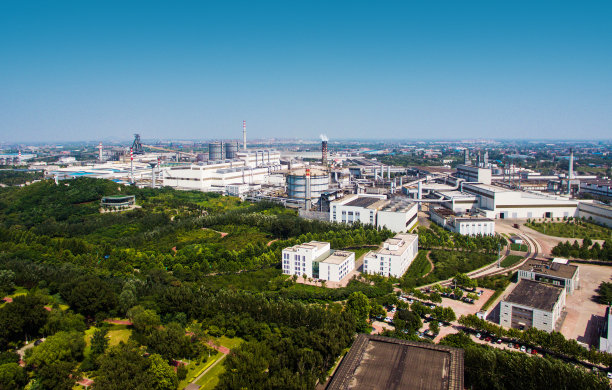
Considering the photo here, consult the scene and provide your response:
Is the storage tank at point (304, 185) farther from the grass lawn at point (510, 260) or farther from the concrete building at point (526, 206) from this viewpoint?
the grass lawn at point (510, 260)

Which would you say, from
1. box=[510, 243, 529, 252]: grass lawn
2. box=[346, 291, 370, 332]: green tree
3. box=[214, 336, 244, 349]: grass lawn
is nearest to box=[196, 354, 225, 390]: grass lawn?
box=[214, 336, 244, 349]: grass lawn

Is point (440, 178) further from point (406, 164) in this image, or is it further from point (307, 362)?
point (307, 362)

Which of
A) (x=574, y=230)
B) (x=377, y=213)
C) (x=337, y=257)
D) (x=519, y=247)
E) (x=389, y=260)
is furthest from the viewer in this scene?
(x=574, y=230)

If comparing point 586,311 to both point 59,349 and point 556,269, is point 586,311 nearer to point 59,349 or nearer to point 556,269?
point 556,269

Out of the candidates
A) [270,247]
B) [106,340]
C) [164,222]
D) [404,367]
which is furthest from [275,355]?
[164,222]

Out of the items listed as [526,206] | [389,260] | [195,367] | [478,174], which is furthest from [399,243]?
[478,174]

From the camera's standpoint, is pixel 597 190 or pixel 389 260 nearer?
pixel 389 260

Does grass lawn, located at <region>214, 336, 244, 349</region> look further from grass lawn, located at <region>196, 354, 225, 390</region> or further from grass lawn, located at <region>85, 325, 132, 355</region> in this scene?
grass lawn, located at <region>85, 325, 132, 355</region>
